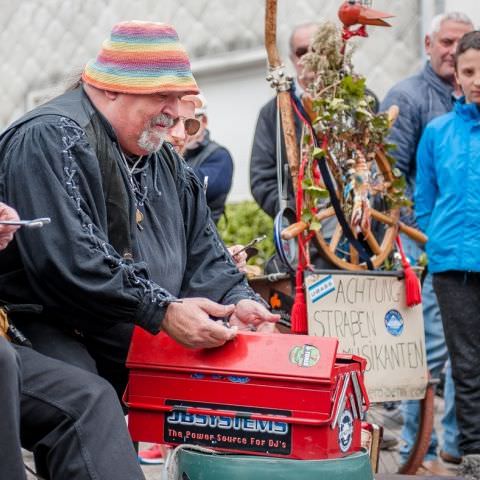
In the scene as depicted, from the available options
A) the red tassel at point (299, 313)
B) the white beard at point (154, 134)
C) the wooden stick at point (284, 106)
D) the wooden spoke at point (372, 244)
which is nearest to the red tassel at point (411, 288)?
the wooden spoke at point (372, 244)

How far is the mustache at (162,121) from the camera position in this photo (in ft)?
13.1

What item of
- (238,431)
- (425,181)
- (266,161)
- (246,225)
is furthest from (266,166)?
(238,431)

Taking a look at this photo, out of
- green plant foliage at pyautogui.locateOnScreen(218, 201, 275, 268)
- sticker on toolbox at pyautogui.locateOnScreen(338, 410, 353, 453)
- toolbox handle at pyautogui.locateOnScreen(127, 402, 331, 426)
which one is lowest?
green plant foliage at pyautogui.locateOnScreen(218, 201, 275, 268)

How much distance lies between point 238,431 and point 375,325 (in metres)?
1.81

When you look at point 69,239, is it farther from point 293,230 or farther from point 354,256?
point 354,256

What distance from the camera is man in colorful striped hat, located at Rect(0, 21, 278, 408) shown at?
3.62m

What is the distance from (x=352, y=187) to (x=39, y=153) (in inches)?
83.9

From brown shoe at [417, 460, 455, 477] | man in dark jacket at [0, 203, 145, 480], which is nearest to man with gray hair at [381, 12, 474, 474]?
brown shoe at [417, 460, 455, 477]

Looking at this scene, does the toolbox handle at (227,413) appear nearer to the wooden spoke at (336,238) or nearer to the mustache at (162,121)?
the mustache at (162,121)

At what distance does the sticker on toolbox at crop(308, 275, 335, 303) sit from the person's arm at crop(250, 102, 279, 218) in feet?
4.38

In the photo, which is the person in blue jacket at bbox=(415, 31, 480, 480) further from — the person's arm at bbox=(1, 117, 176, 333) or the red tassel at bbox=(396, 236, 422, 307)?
the person's arm at bbox=(1, 117, 176, 333)

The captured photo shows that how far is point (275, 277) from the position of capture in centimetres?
562

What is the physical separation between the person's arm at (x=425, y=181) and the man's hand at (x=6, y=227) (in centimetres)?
304

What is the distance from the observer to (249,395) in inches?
143
